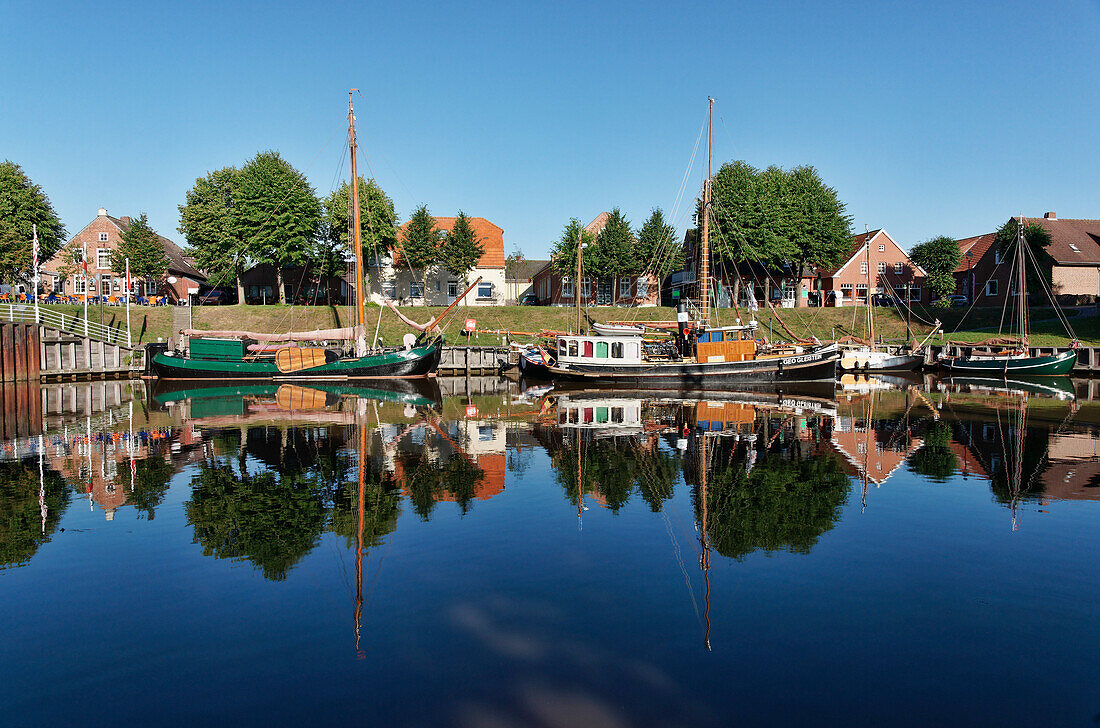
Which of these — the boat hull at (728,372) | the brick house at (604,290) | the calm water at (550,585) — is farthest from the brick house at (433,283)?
the calm water at (550,585)

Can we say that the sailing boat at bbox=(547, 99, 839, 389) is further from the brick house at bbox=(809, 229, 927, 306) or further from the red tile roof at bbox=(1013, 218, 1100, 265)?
the red tile roof at bbox=(1013, 218, 1100, 265)

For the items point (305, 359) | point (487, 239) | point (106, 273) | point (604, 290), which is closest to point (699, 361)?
point (305, 359)

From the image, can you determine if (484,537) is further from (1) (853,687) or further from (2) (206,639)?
(1) (853,687)

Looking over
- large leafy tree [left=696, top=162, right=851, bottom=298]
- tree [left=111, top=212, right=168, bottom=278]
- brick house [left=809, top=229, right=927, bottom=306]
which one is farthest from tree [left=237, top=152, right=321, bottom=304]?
brick house [left=809, top=229, right=927, bottom=306]

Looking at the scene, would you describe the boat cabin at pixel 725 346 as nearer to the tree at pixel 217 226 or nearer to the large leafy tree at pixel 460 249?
the large leafy tree at pixel 460 249

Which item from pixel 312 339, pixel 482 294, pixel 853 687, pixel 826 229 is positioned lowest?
pixel 853 687

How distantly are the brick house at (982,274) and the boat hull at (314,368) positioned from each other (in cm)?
5142

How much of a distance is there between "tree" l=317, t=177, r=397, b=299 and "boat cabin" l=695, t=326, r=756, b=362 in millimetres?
31636

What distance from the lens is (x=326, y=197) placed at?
62844 mm

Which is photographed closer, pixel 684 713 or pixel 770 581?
pixel 684 713

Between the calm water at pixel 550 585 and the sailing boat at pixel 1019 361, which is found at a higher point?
the sailing boat at pixel 1019 361

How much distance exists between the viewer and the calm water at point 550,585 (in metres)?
6.25

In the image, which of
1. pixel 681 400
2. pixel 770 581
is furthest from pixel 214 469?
pixel 681 400

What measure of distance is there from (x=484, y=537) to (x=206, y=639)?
Result: 4.41 meters
